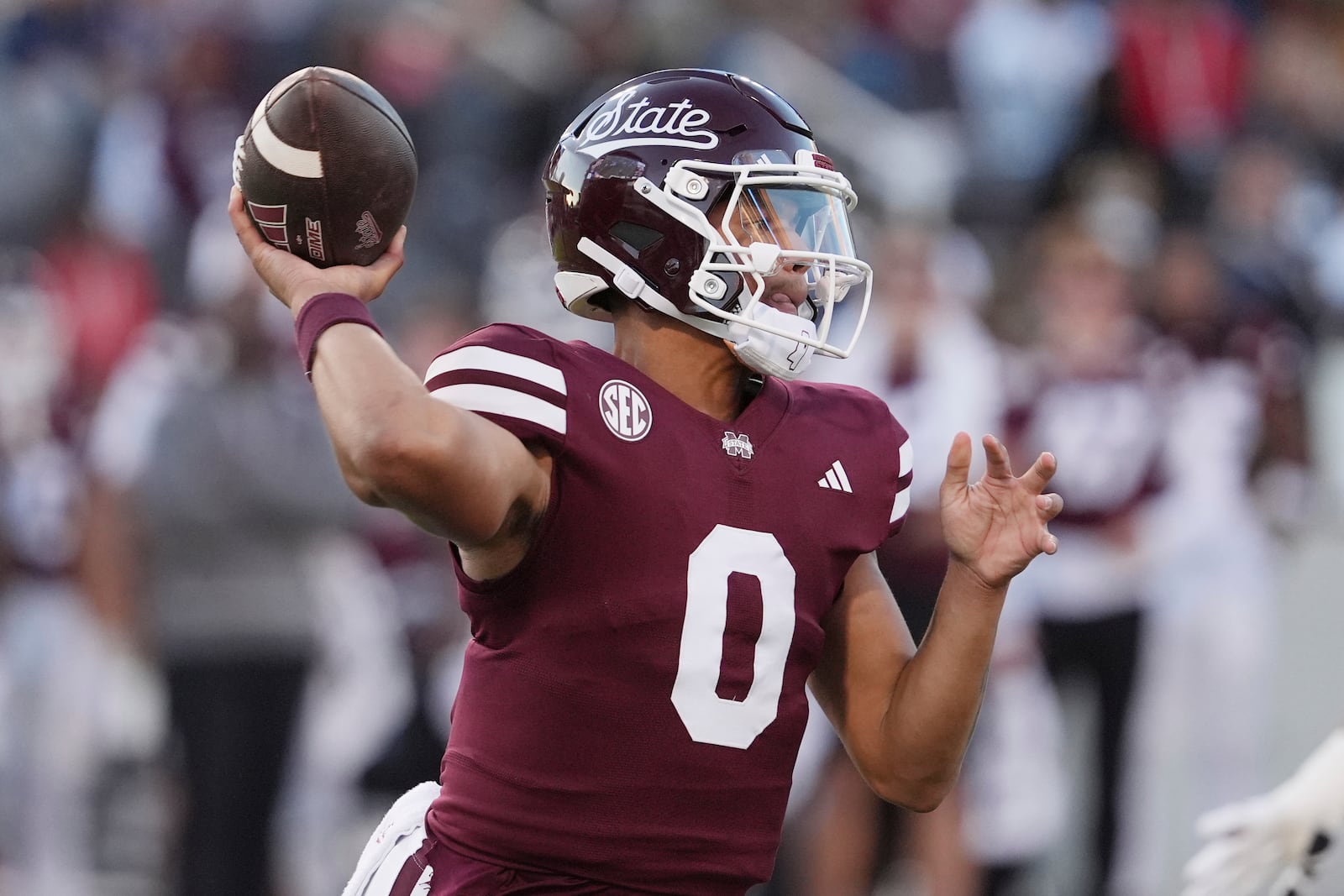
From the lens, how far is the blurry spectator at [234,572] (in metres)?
6.12

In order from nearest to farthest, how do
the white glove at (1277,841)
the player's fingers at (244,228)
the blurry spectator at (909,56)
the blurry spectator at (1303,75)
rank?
the player's fingers at (244,228), the white glove at (1277,841), the blurry spectator at (1303,75), the blurry spectator at (909,56)

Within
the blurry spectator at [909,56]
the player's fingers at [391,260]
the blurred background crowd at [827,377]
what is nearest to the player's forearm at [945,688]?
the player's fingers at [391,260]

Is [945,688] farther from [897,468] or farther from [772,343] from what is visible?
[772,343]

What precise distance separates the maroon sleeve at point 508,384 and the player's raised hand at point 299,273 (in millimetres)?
134

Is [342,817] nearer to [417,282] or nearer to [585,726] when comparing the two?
[417,282]

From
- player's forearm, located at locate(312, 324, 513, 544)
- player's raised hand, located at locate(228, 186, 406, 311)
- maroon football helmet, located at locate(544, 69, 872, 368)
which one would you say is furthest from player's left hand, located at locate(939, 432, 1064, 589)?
player's raised hand, located at locate(228, 186, 406, 311)

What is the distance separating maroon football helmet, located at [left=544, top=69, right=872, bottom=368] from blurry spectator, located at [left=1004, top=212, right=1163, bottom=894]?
13.2 feet

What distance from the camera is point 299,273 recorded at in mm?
2461

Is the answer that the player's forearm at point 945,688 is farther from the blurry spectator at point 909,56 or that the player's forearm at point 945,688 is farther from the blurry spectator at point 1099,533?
the blurry spectator at point 909,56

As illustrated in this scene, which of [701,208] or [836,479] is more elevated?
[701,208]

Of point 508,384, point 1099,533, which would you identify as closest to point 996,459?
point 508,384

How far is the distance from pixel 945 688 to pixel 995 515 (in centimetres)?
25

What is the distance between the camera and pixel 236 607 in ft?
20.1

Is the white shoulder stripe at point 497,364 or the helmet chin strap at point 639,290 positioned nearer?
the white shoulder stripe at point 497,364
